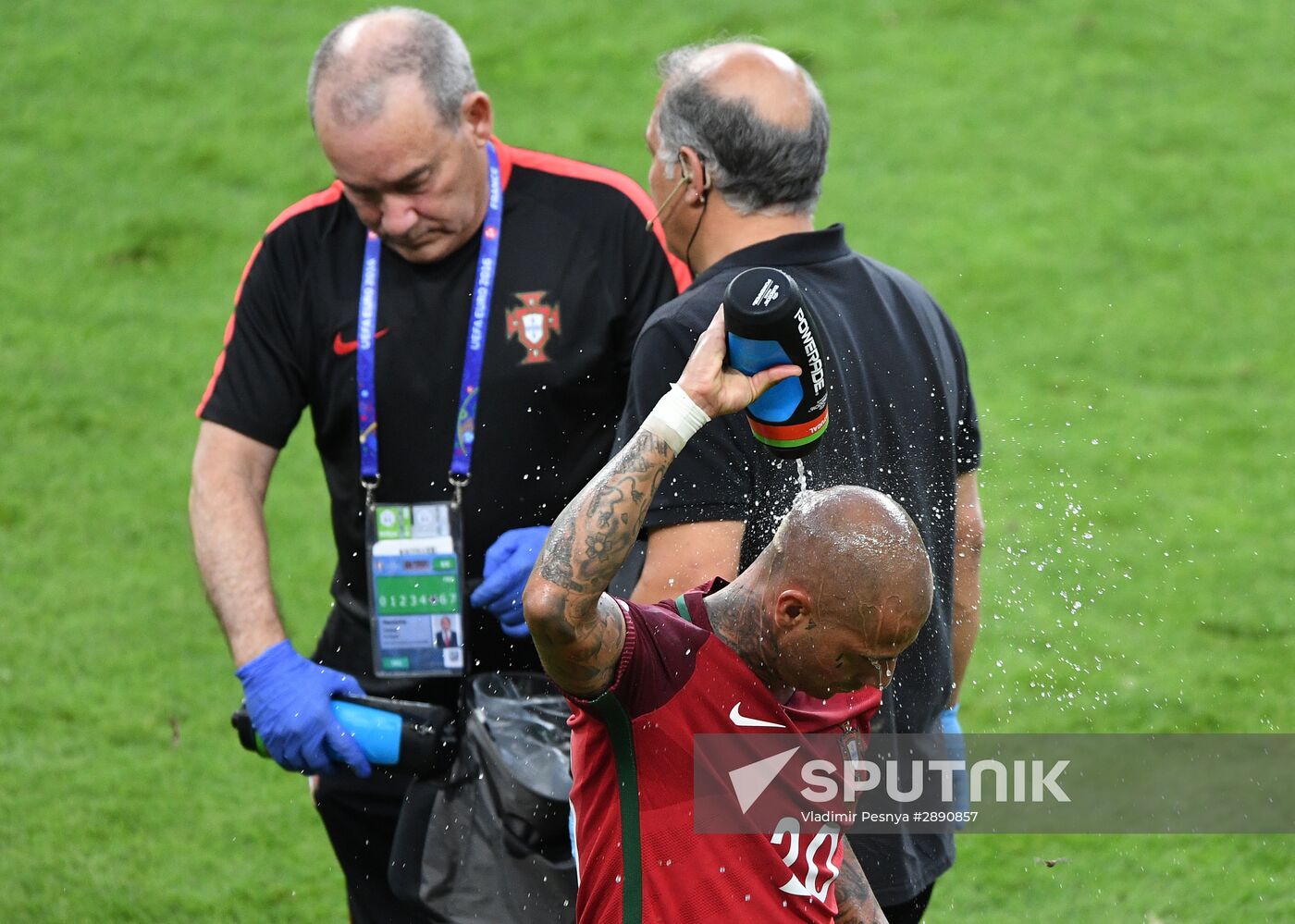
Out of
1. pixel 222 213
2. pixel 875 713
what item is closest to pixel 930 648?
pixel 875 713

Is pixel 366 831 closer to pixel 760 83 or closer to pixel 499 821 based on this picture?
pixel 499 821

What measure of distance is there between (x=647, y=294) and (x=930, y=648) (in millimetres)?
1159

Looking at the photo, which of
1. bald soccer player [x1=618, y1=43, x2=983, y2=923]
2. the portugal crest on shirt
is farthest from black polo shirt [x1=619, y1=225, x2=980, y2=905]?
the portugal crest on shirt

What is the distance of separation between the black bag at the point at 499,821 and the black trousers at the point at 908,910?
2.08ft

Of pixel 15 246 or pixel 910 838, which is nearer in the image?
pixel 910 838

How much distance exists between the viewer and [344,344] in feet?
12.5

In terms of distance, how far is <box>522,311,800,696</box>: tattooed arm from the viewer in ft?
7.50

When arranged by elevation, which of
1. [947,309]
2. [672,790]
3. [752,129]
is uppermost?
[752,129]

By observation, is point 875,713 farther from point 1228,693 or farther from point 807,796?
point 1228,693

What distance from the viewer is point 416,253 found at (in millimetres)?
3832

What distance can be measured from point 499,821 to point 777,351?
1.40 m

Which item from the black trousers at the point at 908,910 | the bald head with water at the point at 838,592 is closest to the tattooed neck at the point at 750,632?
the bald head with water at the point at 838,592

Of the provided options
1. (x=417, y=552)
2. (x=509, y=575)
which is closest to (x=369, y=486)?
(x=417, y=552)

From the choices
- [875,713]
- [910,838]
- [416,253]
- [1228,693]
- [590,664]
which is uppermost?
[416,253]
